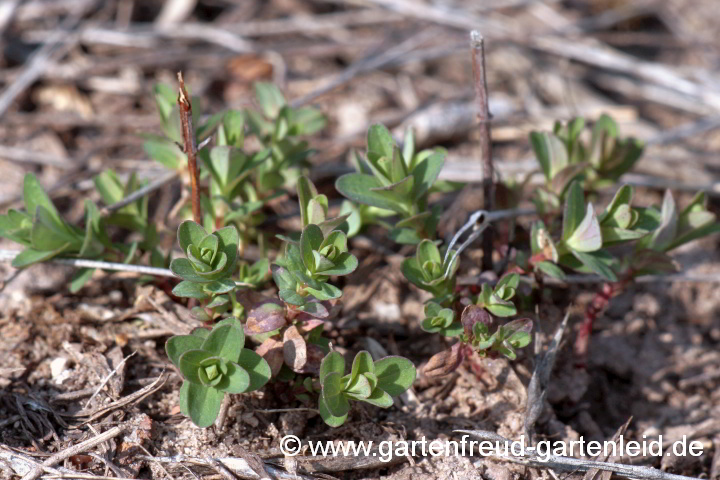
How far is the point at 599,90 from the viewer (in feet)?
15.5

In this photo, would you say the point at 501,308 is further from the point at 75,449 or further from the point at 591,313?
the point at 75,449

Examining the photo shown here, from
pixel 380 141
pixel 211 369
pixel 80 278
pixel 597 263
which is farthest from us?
pixel 80 278

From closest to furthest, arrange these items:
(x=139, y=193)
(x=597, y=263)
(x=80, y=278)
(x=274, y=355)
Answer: (x=274, y=355), (x=597, y=263), (x=80, y=278), (x=139, y=193)

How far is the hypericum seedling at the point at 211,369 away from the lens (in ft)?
7.17

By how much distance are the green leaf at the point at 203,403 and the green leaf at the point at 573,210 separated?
141 centimetres

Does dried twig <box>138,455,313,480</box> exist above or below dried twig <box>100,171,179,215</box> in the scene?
below

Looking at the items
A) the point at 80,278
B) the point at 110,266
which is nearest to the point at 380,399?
the point at 110,266

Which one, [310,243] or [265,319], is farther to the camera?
[265,319]

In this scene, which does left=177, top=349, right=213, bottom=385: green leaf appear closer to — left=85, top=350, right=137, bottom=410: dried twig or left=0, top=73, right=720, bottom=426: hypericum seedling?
left=0, top=73, right=720, bottom=426: hypericum seedling

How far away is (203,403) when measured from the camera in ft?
7.27

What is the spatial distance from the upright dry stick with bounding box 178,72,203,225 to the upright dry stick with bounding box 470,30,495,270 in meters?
1.13

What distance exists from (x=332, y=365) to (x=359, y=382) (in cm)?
11

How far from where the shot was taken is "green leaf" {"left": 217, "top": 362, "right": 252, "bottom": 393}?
7.18ft

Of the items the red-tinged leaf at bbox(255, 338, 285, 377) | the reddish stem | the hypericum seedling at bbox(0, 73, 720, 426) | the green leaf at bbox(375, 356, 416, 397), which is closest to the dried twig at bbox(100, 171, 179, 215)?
the hypericum seedling at bbox(0, 73, 720, 426)
